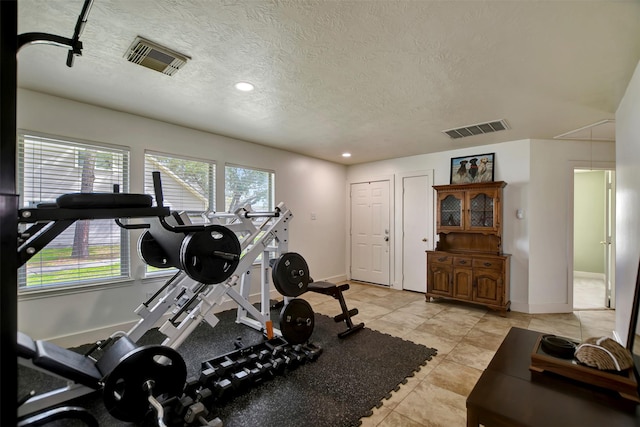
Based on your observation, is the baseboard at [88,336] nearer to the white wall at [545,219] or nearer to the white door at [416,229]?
the white door at [416,229]

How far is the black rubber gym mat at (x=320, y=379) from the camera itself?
6.32ft

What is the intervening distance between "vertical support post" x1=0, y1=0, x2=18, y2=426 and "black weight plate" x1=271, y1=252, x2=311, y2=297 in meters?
2.02

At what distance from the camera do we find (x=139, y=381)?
1.73m

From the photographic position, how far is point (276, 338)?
2945 millimetres

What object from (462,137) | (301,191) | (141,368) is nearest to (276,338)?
(141,368)

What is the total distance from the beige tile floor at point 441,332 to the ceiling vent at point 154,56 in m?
2.88

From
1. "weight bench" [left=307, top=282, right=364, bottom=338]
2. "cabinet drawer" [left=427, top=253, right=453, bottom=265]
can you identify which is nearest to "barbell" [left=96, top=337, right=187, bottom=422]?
"weight bench" [left=307, top=282, right=364, bottom=338]

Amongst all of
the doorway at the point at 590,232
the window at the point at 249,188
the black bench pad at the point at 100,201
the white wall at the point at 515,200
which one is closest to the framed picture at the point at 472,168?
the white wall at the point at 515,200

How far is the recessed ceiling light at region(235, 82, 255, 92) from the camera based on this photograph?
249cm

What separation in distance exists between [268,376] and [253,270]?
2.22 meters

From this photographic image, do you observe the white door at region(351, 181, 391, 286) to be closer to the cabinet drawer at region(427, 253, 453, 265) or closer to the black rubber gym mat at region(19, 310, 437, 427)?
the cabinet drawer at region(427, 253, 453, 265)

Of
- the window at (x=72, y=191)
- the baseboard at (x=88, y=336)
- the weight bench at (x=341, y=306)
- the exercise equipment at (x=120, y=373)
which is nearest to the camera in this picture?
the exercise equipment at (x=120, y=373)

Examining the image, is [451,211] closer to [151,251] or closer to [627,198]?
[627,198]

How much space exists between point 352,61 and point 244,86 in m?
1.00
